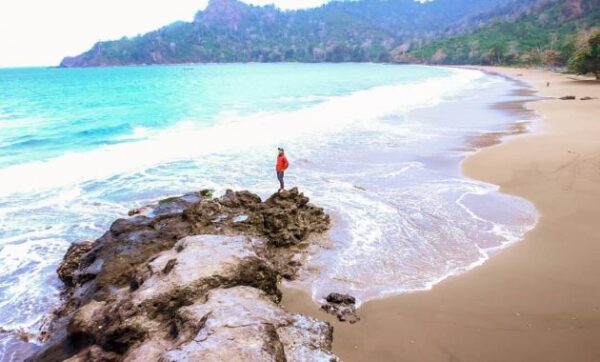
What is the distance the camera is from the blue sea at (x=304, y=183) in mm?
9484

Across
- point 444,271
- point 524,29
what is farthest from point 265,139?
point 524,29

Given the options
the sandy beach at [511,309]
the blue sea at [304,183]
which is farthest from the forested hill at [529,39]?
the sandy beach at [511,309]

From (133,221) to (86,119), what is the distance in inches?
1122

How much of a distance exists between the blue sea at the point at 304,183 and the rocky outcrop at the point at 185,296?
1.01m

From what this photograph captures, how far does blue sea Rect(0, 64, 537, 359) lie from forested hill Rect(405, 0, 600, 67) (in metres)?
72.3

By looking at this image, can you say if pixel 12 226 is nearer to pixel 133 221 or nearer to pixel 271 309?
pixel 133 221

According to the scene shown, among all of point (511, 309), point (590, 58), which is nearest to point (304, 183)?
point (511, 309)

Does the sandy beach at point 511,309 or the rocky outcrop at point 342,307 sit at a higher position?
the rocky outcrop at point 342,307

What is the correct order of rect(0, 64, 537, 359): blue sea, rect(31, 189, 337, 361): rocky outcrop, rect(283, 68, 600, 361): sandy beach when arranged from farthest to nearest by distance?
rect(0, 64, 537, 359): blue sea, rect(283, 68, 600, 361): sandy beach, rect(31, 189, 337, 361): rocky outcrop

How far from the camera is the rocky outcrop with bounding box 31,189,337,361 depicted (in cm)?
511

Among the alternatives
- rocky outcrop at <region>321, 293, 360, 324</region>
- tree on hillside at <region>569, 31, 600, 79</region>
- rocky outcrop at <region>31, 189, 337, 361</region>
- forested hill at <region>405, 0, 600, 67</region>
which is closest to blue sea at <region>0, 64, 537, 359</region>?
rocky outcrop at <region>321, 293, 360, 324</region>

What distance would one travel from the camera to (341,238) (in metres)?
10.8

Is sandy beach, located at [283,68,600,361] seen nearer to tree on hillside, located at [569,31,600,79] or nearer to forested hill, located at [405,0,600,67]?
tree on hillside, located at [569,31,600,79]

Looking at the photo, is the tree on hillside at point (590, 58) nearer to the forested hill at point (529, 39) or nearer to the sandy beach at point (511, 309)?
the forested hill at point (529, 39)
